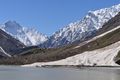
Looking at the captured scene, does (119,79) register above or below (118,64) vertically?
below

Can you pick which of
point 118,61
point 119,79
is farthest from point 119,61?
point 119,79

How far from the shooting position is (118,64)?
195750mm

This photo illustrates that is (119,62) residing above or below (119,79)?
above

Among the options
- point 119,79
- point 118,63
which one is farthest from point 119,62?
point 119,79

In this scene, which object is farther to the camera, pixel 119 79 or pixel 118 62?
pixel 118 62

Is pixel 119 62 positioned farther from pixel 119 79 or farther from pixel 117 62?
pixel 119 79

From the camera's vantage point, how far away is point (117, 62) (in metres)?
200

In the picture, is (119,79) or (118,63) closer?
(119,79)

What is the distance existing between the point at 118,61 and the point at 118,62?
1.22 meters

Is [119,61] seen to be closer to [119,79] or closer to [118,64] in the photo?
[118,64]

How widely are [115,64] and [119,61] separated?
264cm

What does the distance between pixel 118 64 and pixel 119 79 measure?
113691 mm

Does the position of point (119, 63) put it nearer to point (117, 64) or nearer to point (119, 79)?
point (117, 64)

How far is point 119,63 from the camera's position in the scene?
645 feet
